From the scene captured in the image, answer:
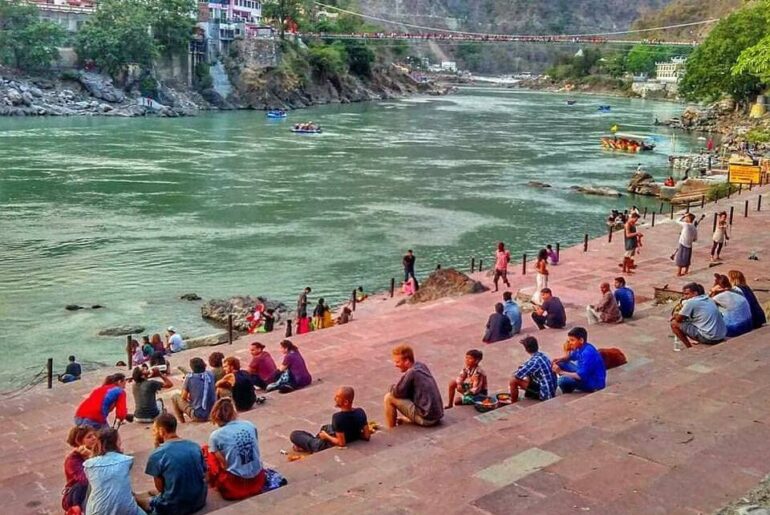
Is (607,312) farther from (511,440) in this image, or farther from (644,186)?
(644,186)

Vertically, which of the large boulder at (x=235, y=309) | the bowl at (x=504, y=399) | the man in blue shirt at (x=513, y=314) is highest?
the bowl at (x=504, y=399)

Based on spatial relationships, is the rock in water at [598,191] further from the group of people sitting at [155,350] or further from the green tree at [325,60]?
the green tree at [325,60]

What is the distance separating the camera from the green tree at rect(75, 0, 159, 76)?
89.2m

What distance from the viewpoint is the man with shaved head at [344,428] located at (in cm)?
828

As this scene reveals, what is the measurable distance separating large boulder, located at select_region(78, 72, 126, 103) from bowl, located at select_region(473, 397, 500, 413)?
86.9 meters

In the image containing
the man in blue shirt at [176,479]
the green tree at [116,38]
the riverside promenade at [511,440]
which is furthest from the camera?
the green tree at [116,38]

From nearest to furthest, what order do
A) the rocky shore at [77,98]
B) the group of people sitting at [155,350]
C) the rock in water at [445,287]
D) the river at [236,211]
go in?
the group of people sitting at [155,350], the rock in water at [445,287], the river at [236,211], the rocky shore at [77,98]

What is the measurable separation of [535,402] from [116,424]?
15.9 ft

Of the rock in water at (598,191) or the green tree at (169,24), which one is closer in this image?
the rock in water at (598,191)

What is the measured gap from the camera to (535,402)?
9.48 meters

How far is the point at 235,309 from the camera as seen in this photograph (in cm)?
2250

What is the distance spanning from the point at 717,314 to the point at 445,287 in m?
9.84

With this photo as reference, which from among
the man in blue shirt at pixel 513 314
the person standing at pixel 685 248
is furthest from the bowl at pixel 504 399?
the person standing at pixel 685 248

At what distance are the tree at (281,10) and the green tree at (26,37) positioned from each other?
3832 cm
